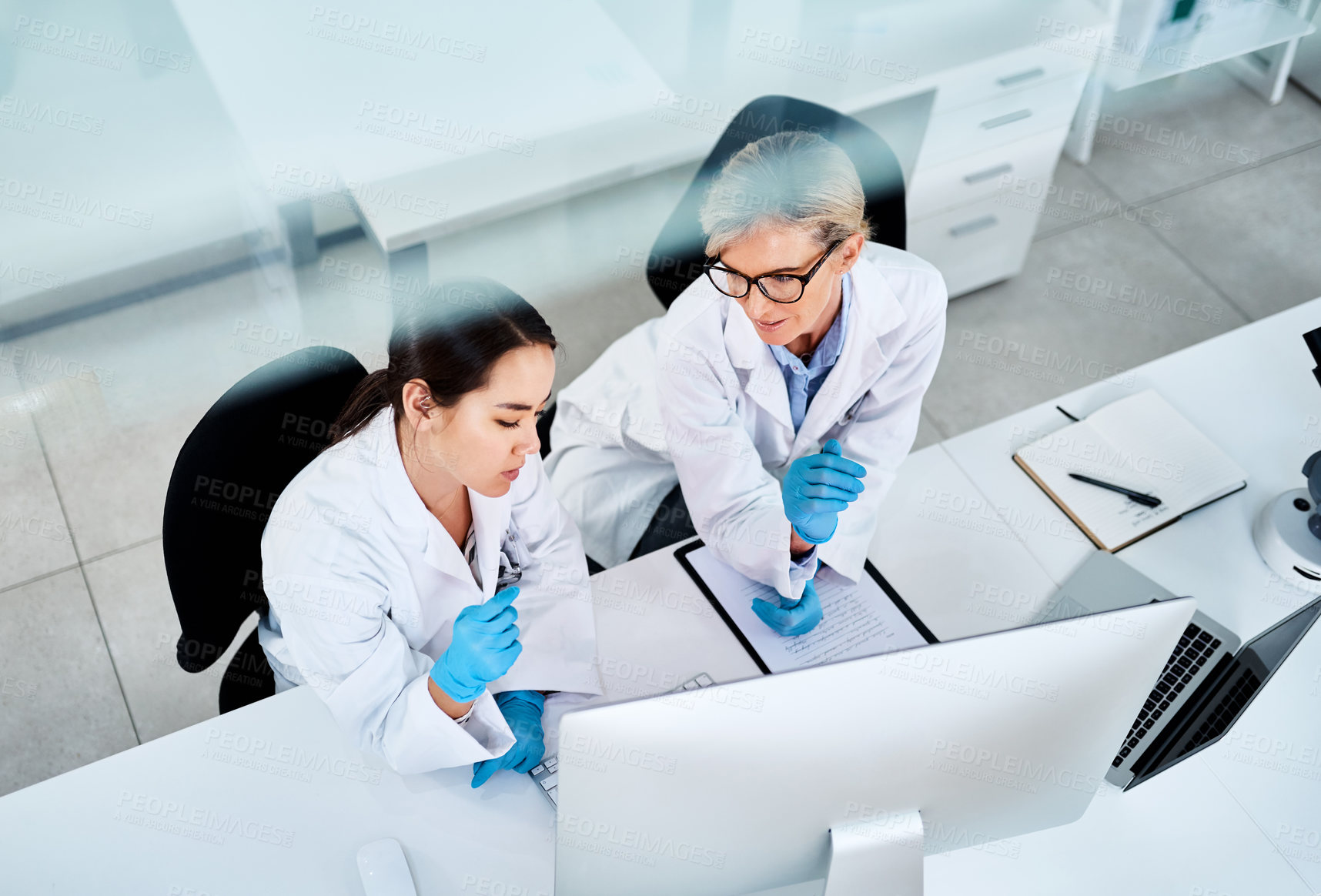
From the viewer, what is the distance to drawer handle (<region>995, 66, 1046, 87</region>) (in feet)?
7.80

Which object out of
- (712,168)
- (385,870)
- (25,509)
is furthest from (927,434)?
(25,509)

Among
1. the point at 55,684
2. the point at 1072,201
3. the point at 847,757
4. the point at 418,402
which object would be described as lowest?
the point at 55,684

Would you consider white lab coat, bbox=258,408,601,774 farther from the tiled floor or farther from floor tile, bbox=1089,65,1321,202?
floor tile, bbox=1089,65,1321,202

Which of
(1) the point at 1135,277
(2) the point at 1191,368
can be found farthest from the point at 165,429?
(1) the point at 1135,277

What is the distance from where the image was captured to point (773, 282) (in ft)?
4.86

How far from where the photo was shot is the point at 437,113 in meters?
1.88

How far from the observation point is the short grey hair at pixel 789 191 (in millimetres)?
1422

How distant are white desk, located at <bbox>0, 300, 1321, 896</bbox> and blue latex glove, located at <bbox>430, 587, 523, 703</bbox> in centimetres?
19

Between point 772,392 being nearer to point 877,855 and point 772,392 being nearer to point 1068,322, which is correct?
point 877,855

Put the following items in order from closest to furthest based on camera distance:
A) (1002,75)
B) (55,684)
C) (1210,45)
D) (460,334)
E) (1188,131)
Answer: (460,334)
(55,684)
(1002,75)
(1210,45)
(1188,131)

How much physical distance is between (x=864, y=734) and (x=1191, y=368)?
3.87ft

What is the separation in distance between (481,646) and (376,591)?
171 millimetres

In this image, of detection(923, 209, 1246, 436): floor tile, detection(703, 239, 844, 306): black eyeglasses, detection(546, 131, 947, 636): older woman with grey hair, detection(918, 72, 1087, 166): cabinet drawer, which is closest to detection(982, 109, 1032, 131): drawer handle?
detection(918, 72, 1087, 166): cabinet drawer

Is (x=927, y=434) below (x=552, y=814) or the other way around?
below
